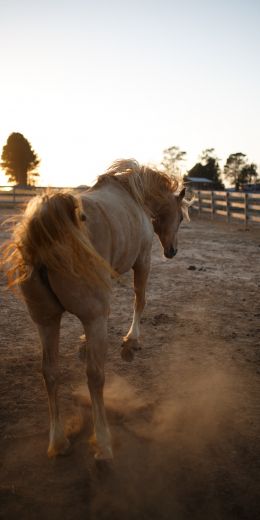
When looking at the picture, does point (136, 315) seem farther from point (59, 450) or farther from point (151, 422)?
point (59, 450)

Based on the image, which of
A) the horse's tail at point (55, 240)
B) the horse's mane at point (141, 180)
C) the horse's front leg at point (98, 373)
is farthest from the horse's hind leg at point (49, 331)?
the horse's mane at point (141, 180)

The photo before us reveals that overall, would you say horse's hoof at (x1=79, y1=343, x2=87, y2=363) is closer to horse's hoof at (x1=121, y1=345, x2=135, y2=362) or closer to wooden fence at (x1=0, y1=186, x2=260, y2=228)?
horse's hoof at (x1=121, y1=345, x2=135, y2=362)

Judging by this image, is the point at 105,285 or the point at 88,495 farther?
the point at 105,285

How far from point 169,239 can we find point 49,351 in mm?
2112

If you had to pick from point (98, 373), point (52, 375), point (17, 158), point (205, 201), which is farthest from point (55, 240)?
point (17, 158)

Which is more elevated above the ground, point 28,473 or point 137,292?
point 137,292

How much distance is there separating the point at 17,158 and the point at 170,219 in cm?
5427

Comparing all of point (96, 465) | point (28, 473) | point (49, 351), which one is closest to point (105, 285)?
point (49, 351)

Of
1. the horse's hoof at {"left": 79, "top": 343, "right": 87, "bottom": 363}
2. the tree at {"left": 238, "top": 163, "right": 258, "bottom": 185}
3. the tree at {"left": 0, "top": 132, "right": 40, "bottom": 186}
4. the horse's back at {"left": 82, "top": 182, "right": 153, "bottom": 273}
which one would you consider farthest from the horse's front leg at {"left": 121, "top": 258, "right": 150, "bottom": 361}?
the tree at {"left": 238, "top": 163, "right": 258, "bottom": 185}

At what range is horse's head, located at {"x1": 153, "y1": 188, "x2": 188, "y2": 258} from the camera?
4035 millimetres

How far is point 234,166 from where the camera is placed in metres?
92.1

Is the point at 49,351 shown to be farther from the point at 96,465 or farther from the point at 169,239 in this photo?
the point at 169,239

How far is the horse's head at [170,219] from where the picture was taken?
159 inches

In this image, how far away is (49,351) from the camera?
2486 mm
